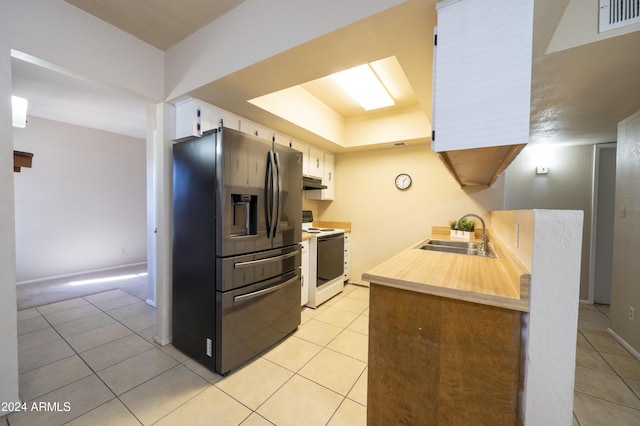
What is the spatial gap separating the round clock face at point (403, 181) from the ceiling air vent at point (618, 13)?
233cm

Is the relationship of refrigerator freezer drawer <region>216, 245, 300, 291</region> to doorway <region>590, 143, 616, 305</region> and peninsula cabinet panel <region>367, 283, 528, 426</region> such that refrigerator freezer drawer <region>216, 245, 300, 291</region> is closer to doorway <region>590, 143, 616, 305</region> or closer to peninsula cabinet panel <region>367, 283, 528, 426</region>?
peninsula cabinet panel <region>367, 283, 528, 426</region>

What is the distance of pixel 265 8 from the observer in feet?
5.15

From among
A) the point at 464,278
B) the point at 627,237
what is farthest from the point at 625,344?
the point at 464,278

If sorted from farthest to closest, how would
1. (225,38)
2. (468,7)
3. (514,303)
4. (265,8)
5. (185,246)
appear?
(185,246), (225,38), (265,8), (468,7), (514,303)

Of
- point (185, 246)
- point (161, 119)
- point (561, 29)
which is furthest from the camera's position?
point (161, 119)

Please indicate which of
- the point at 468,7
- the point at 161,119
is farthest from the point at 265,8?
the point at 161,119

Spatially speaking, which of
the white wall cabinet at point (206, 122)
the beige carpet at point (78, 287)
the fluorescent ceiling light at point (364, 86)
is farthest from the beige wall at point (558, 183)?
the beige carpet at point (78, 287)

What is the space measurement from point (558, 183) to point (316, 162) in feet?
11.2

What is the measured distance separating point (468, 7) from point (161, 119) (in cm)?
240

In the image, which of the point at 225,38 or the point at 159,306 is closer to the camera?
the point at 225,38

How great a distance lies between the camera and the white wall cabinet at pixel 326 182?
385 cm

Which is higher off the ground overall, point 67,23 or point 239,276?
point 67,23

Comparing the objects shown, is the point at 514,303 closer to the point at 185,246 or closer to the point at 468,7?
the point at 468,7

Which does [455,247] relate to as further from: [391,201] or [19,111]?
[19,111]
